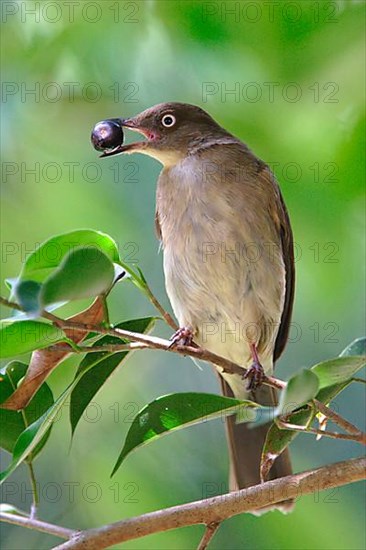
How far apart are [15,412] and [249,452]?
1744 mm

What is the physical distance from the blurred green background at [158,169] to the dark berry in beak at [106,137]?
82 centimetres

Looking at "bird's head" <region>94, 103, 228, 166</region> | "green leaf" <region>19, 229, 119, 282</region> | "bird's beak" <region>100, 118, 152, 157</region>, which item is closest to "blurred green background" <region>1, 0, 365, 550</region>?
"bird's head" <region>94, 103, 228, 166</region>

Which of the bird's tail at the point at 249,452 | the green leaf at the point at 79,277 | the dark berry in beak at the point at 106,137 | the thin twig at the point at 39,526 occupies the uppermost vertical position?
the green leaf at the point at 79,277

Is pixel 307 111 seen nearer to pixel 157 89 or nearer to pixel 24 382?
pixel 157 89

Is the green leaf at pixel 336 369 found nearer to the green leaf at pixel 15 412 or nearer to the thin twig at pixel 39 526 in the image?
the thin twig at pixel 39 526

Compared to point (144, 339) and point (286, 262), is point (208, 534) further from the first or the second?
point (286, 262)

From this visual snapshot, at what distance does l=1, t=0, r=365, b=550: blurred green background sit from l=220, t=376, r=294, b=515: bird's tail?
0.56m

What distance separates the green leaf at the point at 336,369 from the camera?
1.74 metres

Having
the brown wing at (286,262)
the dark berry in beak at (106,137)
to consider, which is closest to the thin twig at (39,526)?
the dark berry in beak at (106,137)

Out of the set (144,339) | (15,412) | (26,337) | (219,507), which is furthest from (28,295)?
(15,412)

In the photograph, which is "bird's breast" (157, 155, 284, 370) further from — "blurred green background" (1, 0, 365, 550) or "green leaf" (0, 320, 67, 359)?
"green leaf" (0, 320, 67, 359)

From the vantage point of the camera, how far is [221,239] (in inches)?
136

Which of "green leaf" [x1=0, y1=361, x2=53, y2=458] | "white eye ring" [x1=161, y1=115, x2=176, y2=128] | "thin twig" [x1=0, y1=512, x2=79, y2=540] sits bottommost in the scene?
"thin twig" [x1=0, y1=512, x2=79, y2=540]

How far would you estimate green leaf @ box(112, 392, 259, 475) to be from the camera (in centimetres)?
223
